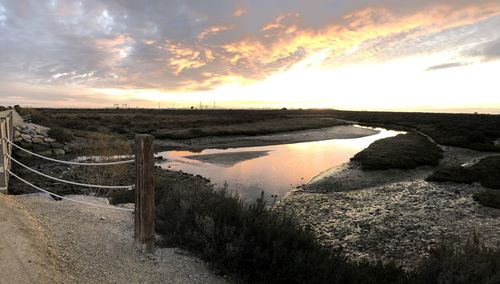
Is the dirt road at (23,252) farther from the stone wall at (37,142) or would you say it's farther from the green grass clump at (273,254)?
the stone wall at (37,142)

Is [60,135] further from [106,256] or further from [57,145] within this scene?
[106,256]

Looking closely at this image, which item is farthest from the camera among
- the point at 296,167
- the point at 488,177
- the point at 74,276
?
the point at 296,167

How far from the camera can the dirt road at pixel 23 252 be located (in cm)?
474

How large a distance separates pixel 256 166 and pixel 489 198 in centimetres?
1441

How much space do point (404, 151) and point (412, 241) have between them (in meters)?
19.6

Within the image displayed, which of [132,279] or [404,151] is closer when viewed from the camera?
[132,279]

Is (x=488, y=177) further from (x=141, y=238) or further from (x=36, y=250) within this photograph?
(x=36, y=250)

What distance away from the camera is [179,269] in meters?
5.84

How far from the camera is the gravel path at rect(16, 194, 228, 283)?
532 cm

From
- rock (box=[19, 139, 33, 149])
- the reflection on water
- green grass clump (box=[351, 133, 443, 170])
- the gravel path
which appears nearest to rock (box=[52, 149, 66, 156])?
rock (box=[19, 139, 33, 149])

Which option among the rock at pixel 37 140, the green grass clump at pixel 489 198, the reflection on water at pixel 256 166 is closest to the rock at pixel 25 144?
the rock at pixel 37 140

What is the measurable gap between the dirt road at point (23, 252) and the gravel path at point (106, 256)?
0.17 m

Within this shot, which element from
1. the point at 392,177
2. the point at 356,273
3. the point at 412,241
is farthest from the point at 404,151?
the point at 356,273

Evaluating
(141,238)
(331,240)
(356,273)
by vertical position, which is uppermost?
(141,238)
